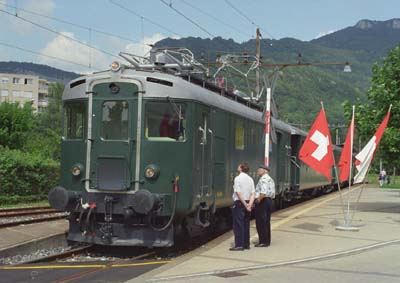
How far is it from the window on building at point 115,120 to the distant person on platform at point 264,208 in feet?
8.85

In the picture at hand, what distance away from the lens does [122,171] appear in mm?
10750

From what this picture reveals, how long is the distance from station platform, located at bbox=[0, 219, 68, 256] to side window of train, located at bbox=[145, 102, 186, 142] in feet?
11.7

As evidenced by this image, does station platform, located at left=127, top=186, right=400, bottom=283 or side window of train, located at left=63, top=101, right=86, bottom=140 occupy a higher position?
side window of train, located at left=63, top=101, right=86, bottom=140

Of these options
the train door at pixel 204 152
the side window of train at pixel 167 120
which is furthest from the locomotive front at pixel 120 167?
the train door at pixel 204 152

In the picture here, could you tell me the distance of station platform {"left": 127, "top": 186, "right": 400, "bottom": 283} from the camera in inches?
330

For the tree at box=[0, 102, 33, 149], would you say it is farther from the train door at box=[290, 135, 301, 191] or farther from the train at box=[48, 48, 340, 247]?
the train at box=[48, 48, 340, 247]

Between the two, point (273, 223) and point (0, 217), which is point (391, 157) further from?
point (0, 217)

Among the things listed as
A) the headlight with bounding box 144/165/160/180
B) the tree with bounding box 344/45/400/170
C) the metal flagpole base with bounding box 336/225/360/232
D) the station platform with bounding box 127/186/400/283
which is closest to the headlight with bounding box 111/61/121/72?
the headlight with bounding box 144/165/160/180

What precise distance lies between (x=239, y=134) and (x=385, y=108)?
6.81m

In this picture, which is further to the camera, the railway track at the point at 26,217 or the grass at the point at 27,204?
the grass at the point at 27,204

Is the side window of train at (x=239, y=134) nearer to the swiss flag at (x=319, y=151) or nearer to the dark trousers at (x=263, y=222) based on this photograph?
the swiss flag at (x=319, y=151)

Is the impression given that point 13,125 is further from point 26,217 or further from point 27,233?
point 27,233

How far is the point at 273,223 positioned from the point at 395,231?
302cm

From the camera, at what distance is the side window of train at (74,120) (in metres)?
11.4
